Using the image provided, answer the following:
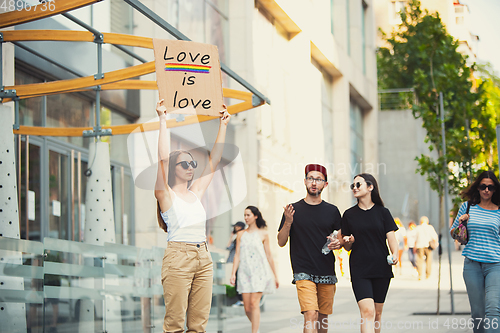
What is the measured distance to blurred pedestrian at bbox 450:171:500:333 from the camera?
21.8ft

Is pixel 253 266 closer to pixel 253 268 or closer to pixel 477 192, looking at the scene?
pixel 253 268

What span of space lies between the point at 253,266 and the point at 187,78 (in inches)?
168

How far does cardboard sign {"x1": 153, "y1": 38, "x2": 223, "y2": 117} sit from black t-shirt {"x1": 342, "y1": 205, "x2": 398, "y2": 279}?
200cm

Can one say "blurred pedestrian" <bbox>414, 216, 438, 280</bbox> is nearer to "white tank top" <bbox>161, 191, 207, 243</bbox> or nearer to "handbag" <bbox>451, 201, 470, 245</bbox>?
"handbag" <bbox>451, 201, 470, 245</bbox>

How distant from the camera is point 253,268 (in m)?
9.18

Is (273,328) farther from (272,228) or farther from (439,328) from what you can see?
(272,228)

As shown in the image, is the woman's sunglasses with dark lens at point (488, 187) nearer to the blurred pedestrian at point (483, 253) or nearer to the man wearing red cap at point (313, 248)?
the blurred pedestrian at point (483, 253)

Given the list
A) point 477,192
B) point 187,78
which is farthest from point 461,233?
point 187,78

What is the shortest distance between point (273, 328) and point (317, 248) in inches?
190

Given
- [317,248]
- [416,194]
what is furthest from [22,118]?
[416,194]

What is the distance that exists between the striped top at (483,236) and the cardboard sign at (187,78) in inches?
123

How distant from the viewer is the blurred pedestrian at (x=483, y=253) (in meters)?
6.64

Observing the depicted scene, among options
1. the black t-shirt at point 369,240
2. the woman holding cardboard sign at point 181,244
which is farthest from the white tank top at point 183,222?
the black t-shirt at point 369,240

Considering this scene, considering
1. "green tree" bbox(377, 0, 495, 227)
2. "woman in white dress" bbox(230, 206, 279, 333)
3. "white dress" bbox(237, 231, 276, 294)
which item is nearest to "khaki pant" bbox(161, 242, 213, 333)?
"woman in white dress" bbox(230, 206, 279, 333)
